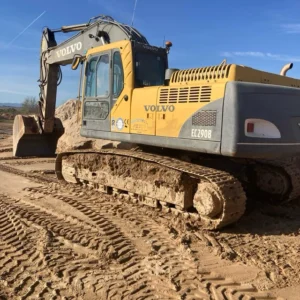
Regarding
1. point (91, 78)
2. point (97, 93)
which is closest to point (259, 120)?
point (97, 93)

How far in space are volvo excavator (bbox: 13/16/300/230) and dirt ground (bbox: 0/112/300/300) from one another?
399 millimetres

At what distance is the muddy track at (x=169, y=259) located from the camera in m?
3.41

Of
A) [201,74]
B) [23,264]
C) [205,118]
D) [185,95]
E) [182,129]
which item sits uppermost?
[201,74]

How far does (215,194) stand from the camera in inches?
195

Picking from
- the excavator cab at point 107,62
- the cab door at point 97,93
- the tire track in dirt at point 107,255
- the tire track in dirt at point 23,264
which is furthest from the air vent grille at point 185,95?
the tire track in dirt at point 23,264

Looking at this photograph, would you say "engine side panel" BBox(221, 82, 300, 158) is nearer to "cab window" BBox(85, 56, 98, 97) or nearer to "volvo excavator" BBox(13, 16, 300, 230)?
"volvo excavator" BBox(13, 16, 300, 230)

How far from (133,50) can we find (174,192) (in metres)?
2.46

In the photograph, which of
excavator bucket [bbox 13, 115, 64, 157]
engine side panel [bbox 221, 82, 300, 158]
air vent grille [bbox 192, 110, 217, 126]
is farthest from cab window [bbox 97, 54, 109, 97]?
excavator bucket [bbox 13, 115, 64, 157]

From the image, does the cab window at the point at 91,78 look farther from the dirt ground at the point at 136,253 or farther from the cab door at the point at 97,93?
the dirt ground at the point at 136,253

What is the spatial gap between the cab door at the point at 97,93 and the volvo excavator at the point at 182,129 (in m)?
0.02

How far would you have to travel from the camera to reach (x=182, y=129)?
532 centimetres

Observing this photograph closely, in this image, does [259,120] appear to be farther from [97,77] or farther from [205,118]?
[97,77]

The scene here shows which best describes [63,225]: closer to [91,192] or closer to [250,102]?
[91,192]

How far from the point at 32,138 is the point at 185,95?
287 inches
